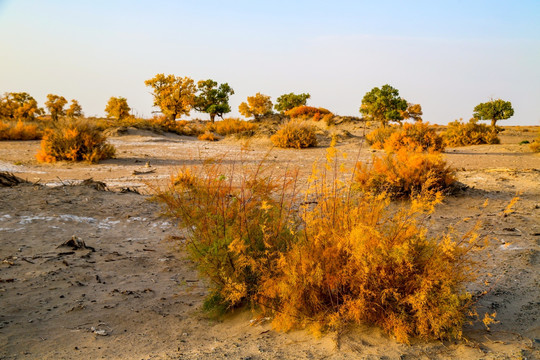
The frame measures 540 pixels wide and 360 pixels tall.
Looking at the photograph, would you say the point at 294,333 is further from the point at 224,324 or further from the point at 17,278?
the point at 17,278

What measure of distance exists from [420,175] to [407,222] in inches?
201

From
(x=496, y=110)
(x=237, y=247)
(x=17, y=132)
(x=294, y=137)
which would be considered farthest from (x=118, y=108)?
(x=237, y=247)

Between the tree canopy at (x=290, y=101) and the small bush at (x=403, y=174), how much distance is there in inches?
1634

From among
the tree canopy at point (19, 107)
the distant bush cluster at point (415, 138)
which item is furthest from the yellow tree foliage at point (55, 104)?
the distant bush cluster at point (415, 138)

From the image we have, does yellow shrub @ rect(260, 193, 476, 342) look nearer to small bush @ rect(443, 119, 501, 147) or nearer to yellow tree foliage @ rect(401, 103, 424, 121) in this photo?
small bush @ rect(443, 119, 501, 147)

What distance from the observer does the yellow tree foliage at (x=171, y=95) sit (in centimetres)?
3706

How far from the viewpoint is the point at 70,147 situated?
13.7 metres

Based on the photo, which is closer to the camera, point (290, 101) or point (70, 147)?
point (70, 147)

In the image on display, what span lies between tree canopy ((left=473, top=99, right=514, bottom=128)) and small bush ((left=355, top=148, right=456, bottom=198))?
2283cm

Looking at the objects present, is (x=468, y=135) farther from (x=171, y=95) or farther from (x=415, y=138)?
(x=171, y=95)

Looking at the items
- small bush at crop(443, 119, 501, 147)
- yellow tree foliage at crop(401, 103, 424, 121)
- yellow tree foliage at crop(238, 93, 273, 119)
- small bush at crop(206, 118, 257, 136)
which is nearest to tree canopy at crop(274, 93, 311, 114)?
yellow tree foliage at crop(238, 93, 273, 119)

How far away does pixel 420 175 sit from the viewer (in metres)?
8.06

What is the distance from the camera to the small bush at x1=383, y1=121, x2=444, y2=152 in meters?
14.5

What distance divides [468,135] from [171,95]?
26224 mm
